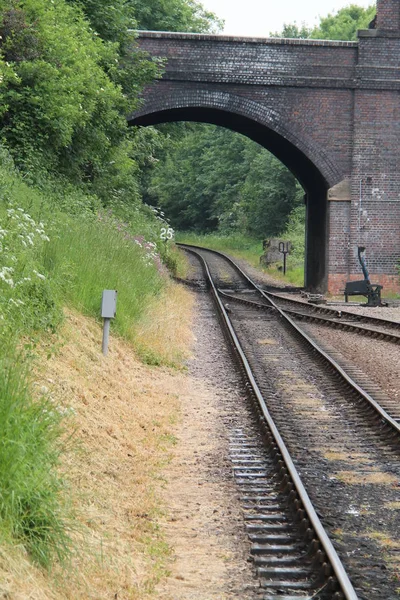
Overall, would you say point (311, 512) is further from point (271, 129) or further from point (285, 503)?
point (271, 129)

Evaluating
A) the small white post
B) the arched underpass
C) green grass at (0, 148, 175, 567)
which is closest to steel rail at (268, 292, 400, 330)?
the arched underpass

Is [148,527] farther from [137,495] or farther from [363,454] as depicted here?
[363,454]

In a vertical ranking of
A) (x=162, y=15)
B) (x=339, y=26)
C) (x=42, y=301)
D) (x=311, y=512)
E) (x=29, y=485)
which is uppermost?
(x=339, y=26)

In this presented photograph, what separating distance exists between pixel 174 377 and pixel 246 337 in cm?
509

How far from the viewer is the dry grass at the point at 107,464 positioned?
4.70 meters

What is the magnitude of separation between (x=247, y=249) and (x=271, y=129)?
86.3 ft

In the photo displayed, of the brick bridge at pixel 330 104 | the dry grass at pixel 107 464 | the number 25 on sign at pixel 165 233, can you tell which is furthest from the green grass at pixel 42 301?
the brick bridge at pixel 330 104

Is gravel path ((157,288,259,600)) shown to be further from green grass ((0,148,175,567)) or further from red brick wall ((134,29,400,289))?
red brick wall ((134,29,400,289))

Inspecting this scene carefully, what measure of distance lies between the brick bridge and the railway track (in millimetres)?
16198

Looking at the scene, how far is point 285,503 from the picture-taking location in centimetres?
664

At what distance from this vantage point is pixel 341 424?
9.42 metres

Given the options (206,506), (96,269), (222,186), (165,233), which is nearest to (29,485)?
(206,506)

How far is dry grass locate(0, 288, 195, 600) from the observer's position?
15.4 feet

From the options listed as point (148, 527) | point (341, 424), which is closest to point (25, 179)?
point (341, 424)
